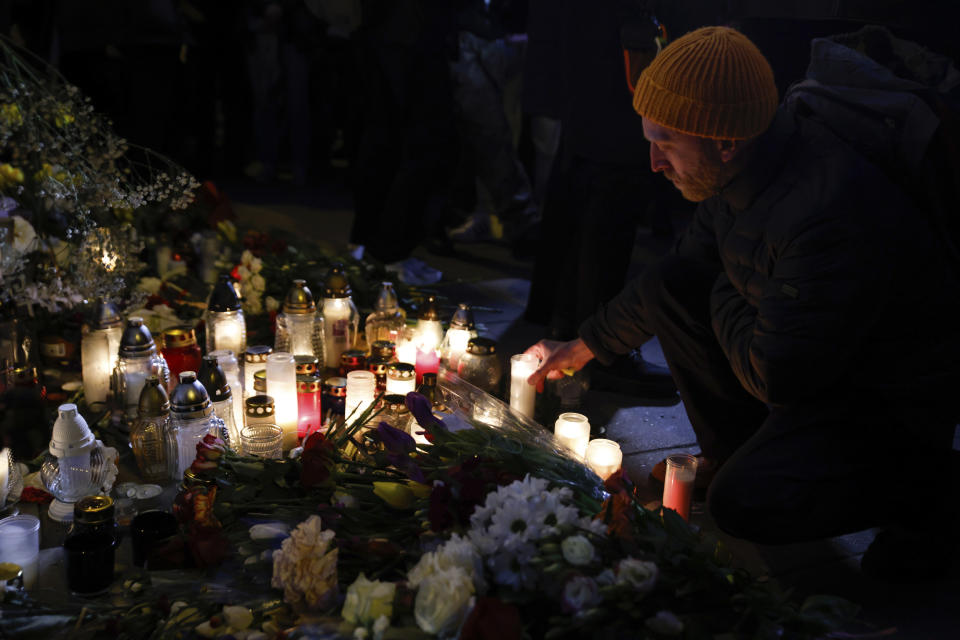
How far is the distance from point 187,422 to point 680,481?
1.32 metres

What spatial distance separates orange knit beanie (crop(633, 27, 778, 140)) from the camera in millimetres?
1937

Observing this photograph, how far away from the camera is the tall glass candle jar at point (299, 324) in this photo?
10.2 ft

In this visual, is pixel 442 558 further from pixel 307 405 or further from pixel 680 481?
pixel 307 405

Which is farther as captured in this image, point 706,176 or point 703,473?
point 703,473

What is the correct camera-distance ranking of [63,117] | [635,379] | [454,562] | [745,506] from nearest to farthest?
[454,562] < [745,506] < [63,117] < [635,379]

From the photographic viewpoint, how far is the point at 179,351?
9.36 feet

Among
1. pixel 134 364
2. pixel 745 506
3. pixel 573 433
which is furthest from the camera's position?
pixel 134 364

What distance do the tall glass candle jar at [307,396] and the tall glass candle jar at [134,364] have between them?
41 centimetres

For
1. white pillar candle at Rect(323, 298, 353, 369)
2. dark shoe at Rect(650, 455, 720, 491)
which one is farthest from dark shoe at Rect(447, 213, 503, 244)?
dark shoe at Rect(650, 455, 720, 491)

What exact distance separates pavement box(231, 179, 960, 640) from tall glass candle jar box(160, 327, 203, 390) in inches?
54.7

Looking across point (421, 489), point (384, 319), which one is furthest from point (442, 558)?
point (384, 319)

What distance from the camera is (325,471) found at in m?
1.97

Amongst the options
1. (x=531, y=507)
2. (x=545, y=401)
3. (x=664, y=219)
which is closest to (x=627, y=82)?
(x=545, y=401)

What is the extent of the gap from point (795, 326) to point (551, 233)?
2072 millimetres
